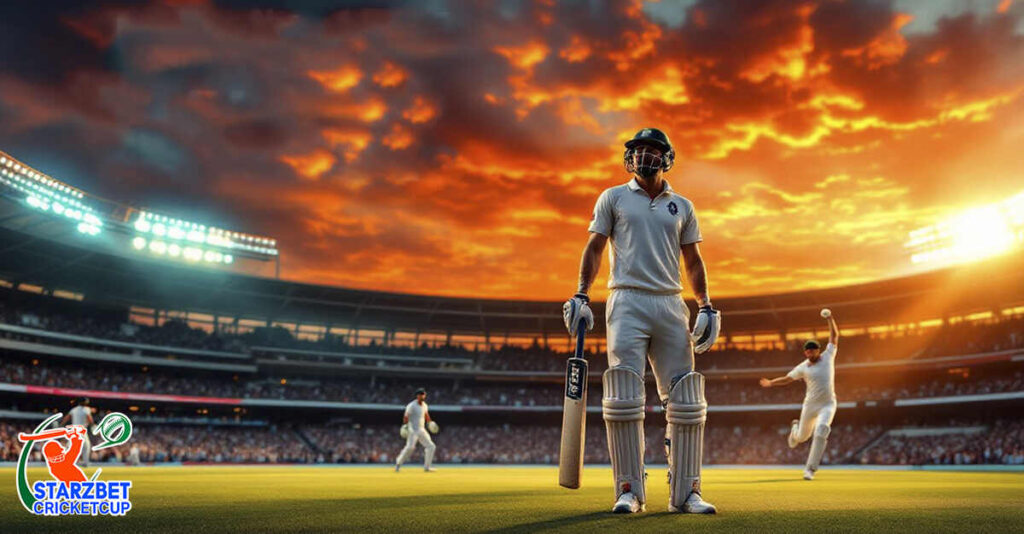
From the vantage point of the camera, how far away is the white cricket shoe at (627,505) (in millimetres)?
5184

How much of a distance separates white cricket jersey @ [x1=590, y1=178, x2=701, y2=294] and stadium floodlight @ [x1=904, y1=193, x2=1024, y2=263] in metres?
42.0

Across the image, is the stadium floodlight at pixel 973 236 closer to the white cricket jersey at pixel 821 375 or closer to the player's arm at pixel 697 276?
the white cricket jersey at pixel 821 375

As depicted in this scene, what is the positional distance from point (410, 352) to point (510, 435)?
11627 mm

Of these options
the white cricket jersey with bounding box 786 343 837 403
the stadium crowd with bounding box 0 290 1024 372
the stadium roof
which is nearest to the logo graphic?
the white cricket jersey with bounding box 786 343 837 403

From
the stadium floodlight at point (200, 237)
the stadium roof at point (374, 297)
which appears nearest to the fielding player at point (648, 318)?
the stadium roof at point (374, 297)

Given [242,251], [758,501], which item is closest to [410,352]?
[242,251]

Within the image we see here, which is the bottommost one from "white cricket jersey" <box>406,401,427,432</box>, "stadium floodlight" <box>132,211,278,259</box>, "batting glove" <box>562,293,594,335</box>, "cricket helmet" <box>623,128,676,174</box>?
"white cricket jersey" <box>406,401,427,432</box>

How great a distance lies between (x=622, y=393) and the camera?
5445 millimetres

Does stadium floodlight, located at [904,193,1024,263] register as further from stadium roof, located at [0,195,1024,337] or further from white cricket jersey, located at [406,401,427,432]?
white cricket jersey, located at [406,401,427,432]

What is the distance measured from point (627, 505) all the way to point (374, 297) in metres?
51.5

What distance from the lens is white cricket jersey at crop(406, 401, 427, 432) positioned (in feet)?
64.4

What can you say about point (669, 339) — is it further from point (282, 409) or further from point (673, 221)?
point (282, 409)

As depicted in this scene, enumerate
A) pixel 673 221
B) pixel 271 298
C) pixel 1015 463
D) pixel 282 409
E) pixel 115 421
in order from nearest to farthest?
1. pixel 115 421
2. pixel 673 221
3. pixel 1015 463
4. pixel 282 409
5. pixel 271 298

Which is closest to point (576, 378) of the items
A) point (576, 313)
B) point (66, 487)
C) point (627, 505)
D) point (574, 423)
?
point (574, 423)
